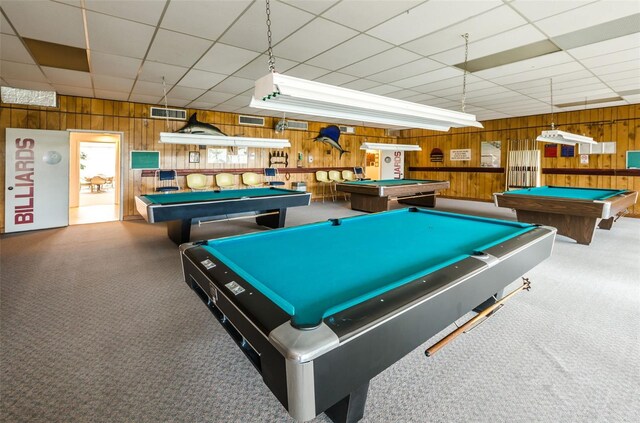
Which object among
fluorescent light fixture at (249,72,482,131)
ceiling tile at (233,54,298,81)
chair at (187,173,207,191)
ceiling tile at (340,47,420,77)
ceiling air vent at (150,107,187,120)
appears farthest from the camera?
chair at (187,173,207,191)

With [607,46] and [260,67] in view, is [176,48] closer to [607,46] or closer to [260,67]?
[260,67]

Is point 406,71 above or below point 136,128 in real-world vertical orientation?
above

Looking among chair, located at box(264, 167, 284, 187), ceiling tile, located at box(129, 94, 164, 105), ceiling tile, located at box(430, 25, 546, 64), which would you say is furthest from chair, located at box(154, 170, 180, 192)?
ceiling tile, located at box(430, 25, 546, 64)

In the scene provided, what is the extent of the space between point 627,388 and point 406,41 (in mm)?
3595

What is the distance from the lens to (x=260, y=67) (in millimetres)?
4551

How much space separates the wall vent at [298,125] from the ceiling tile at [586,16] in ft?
22.6

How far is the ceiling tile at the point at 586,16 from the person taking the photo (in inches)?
111

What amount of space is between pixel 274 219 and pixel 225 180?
3.09m

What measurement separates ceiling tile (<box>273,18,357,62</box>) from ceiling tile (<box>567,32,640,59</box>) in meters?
2.95

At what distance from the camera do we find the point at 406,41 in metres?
3.61

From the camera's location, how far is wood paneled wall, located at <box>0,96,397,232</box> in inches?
236

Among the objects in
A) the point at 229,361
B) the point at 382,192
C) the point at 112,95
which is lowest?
the point at 229,361

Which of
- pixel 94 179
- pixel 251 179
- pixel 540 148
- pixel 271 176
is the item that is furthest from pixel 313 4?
pixel 94 179

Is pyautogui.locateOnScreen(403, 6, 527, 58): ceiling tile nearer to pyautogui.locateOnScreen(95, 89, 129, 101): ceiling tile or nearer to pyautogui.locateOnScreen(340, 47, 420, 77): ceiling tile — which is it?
pyautogui.locateOnScreen(340, 47, 420, 77): ceiling tile
